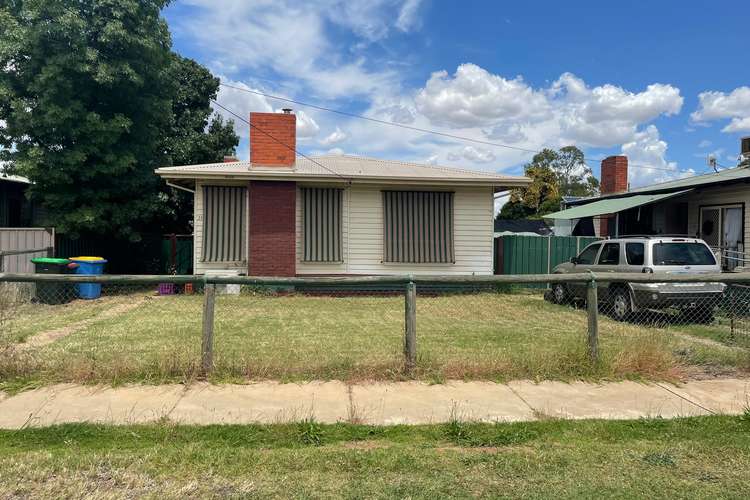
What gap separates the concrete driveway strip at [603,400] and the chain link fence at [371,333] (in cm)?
26

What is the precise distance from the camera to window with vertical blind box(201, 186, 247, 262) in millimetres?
12883

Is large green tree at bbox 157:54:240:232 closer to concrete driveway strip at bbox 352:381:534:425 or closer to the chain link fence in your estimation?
the chain link fence

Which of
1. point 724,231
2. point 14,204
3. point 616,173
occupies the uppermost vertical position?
point 616,173

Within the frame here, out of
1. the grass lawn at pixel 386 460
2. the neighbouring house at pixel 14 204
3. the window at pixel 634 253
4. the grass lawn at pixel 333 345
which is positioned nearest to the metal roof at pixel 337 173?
the grass lawn at pixel 333 345

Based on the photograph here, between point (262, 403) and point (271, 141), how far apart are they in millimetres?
9541

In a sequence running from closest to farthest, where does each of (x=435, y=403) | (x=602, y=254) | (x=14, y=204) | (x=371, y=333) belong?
(x=435, y=403), (x=371, y=333), (x=602, y=254), (x=14, y=204)

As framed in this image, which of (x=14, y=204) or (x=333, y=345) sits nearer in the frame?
(x=333, y=345)

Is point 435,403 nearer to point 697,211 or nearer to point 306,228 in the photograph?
point 306,228

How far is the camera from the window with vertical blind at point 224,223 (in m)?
12.9

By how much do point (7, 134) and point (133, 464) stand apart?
42.1 ft

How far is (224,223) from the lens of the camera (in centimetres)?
1295

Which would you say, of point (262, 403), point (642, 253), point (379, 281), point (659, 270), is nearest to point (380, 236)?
point (642, 253)

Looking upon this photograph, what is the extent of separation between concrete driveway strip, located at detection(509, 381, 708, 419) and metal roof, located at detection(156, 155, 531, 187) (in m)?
8.13

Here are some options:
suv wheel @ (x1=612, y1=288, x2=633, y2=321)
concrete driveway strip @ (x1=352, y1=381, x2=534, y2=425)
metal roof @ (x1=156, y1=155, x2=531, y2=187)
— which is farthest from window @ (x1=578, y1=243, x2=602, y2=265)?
concrete driveway strip @ (x1=352, y1=381, x2=534, y2=425)
